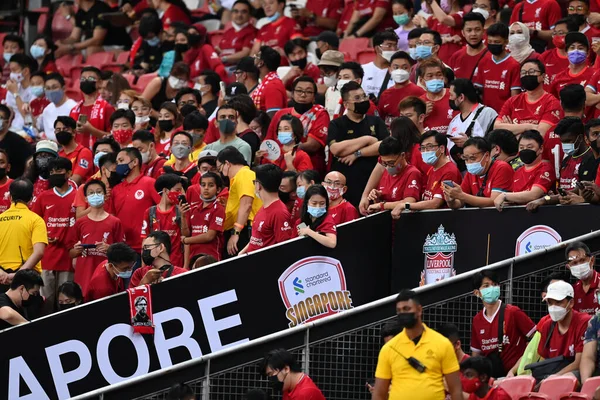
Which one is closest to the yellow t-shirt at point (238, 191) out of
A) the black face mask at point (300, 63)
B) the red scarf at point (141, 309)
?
the red scarf at point (141, 309)

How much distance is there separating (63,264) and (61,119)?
2423mm

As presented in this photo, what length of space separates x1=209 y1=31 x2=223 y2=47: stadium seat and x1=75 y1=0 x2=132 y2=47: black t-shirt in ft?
6.55

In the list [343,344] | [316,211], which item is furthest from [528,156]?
[343,344]

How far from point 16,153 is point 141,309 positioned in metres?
5.98

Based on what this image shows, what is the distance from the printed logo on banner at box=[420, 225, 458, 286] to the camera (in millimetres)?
12016

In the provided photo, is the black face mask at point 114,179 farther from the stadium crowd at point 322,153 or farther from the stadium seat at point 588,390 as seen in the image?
the stadium seat at point 588,390

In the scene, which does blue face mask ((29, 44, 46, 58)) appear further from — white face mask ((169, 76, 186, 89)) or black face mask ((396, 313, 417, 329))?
black face mask ((396, 313, 417, 329))

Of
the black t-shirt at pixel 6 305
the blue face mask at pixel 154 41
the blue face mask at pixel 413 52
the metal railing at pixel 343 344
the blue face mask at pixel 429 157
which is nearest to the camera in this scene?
the metal railing at pixel 343 344

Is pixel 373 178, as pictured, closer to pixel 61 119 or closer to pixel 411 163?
pixel 411 163

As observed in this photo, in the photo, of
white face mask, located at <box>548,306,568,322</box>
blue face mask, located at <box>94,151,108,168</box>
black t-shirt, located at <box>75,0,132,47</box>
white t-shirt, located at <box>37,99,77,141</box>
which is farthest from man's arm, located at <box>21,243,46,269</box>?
black t-shirt, located at <box>75,0,132,47</box>

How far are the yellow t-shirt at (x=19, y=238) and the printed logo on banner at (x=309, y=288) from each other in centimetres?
296

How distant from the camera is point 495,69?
1458 cm

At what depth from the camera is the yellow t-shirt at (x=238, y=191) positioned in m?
13.3

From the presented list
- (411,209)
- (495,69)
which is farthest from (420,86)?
(411,209)
